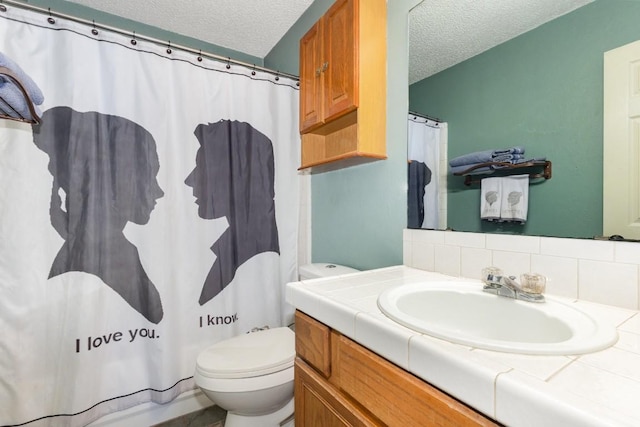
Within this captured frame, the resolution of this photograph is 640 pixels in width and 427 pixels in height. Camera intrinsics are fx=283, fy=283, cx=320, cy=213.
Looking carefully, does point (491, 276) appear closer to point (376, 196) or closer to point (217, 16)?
point (376, 196)

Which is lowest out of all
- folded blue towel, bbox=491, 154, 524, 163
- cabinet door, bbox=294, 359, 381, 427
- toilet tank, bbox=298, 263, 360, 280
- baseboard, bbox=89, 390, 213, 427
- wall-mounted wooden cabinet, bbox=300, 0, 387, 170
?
baseboard, bbox=89, 390, 213, 427

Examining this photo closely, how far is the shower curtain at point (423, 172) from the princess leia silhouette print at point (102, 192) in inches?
49.3

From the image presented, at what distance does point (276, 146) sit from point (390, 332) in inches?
57.1

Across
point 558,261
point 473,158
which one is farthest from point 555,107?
point 558,261

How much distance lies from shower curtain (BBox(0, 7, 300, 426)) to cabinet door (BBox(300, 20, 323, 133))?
26 cm

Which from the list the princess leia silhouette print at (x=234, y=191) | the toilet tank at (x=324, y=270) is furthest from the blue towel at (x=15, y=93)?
the toilet tank at (x=324, y=270)

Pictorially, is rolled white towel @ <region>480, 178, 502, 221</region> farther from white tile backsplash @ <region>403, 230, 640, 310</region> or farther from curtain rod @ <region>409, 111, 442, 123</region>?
curtain rod @ <region>409, 111, 442, 123</region>

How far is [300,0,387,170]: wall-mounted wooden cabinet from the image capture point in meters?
1.20

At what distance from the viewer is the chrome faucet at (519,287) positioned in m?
0.73

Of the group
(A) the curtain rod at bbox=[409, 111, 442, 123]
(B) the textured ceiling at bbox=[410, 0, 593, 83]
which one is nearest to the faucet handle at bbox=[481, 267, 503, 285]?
(A) the curtain rod at bbox=[409, 111, 442, 123]

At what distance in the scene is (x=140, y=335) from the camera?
1418 millimetres

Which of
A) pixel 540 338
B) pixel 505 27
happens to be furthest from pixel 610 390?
pixel 505 27

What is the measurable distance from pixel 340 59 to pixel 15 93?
4.06 feet

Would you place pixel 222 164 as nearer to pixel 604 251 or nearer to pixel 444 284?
pixel 444 284
